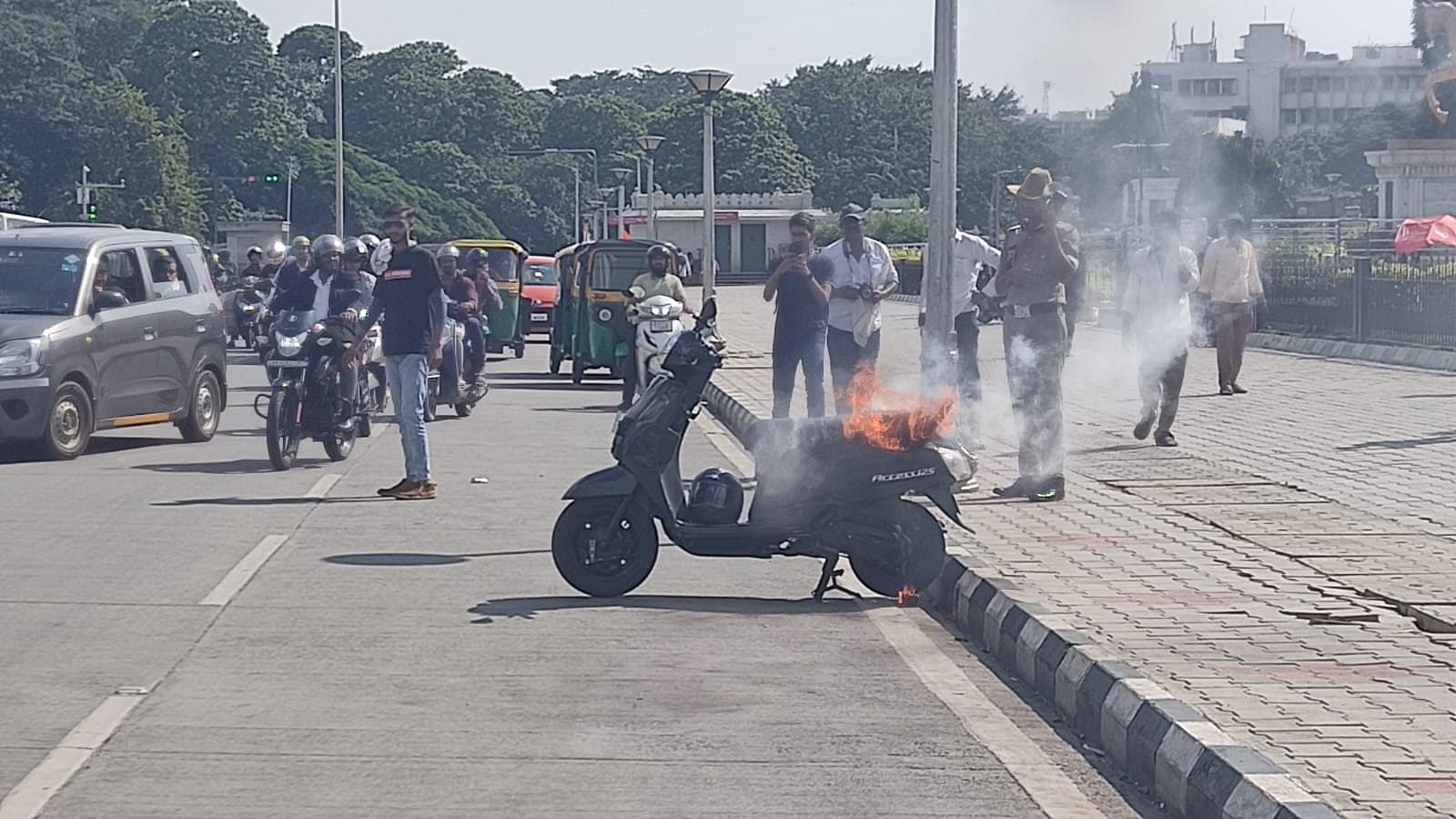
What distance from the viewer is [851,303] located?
1414cm

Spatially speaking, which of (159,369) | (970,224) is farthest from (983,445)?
(970,224)

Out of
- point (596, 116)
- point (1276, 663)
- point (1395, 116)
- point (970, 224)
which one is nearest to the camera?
point (1276, 663)

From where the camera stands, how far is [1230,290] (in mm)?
19297

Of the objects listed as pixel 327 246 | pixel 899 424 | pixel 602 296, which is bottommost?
pixel 899 424

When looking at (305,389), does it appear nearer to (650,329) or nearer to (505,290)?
(650,329)

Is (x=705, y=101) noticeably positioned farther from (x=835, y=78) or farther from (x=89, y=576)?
(x=835, y=78)

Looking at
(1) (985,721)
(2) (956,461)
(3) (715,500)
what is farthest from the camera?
(3) (715,500)

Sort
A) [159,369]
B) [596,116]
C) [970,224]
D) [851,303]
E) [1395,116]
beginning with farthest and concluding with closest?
[596,116], [970,224], [1395,116], [159,369], [851,303]

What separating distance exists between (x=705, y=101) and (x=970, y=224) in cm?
2773

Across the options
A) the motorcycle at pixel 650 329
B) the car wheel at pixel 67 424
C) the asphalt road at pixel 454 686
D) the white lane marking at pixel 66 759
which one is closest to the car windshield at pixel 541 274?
the motorcycle at pixel 650 329

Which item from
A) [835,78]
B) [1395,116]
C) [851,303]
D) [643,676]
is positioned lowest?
[643,676]

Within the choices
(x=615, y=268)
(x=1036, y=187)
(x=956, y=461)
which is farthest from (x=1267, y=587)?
(x=615, y=268)

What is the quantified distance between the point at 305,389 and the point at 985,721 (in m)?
8.86

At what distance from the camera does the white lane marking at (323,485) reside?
13.2 metres
